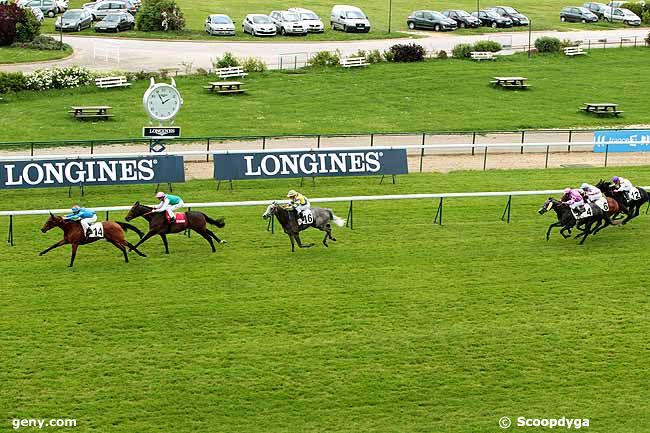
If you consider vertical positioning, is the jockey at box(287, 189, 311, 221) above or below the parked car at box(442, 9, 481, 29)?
below

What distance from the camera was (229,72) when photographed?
147 feet

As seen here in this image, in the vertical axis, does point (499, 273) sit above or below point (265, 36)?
below

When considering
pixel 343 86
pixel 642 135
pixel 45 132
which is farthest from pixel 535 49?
pixel 45 132

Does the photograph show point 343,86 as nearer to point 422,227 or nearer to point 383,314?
point 422,227

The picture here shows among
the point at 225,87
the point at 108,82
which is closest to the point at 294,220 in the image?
the point at 225,87

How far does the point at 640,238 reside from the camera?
991 inches

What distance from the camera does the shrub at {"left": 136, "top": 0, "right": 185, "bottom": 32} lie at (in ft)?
180

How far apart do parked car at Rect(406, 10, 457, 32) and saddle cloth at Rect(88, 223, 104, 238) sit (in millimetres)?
39879

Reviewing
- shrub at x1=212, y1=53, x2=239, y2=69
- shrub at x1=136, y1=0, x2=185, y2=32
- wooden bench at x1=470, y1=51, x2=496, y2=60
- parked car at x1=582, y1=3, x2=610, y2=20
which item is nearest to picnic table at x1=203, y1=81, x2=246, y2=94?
shrub at x1=212, y1=53, x2=239, y2=69

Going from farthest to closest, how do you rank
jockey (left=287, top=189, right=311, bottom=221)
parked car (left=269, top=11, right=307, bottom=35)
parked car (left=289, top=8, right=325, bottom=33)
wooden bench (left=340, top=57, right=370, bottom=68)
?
parked car (left=289, top=8, right=325, bottom=33) → parked car (left=269, top=11, right=307, bottom=35) → wooden bench (left=340, top=57, right=370, bottom=68) → jockey (left=287, top=189, right=311, bottom=221)

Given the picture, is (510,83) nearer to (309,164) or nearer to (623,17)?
(309,164)

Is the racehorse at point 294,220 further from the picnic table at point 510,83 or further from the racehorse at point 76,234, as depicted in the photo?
the picnic table at point 510,83

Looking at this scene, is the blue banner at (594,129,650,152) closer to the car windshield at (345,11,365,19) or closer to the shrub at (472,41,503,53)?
the shrub at (472,41,503,53)

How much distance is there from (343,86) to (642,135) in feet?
47.5
